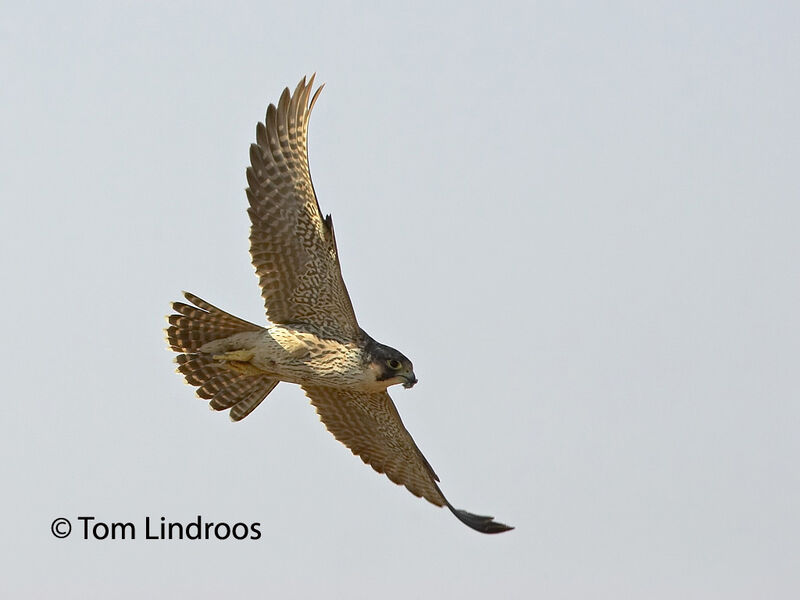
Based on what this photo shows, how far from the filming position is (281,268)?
16.5 meters

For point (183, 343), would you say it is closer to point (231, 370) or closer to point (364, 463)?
point (231, 370)

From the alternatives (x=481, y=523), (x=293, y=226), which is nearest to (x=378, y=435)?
(x=481, y=523)

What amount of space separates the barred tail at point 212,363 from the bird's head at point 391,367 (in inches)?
55.2

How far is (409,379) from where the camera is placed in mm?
16266

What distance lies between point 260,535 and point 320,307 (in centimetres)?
384

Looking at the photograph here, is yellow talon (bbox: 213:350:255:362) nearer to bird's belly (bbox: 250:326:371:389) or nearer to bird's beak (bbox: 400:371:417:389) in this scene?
bird's belly (bbox: 250:326:371:389)

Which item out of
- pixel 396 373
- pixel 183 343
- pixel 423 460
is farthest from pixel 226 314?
pixel 423 460

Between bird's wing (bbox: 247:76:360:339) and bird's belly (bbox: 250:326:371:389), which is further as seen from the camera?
bird's belly (bbox: 250:326:371:389)

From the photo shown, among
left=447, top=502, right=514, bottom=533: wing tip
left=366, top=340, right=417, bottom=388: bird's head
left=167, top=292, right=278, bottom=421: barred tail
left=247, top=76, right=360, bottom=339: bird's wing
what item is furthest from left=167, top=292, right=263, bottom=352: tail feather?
left=447, top=502, right=514, bottom=533: wing tip

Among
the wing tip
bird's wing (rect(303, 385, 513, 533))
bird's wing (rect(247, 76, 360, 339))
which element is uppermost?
bird's wing (rect(247, 76, 360, 339))

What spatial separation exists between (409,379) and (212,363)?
2478 millimetres

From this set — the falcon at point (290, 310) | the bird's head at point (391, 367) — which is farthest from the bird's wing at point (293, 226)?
the bird's head at point (391, 367)

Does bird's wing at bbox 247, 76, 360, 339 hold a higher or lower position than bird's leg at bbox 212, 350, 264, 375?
higher

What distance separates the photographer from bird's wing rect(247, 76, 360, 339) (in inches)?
639
